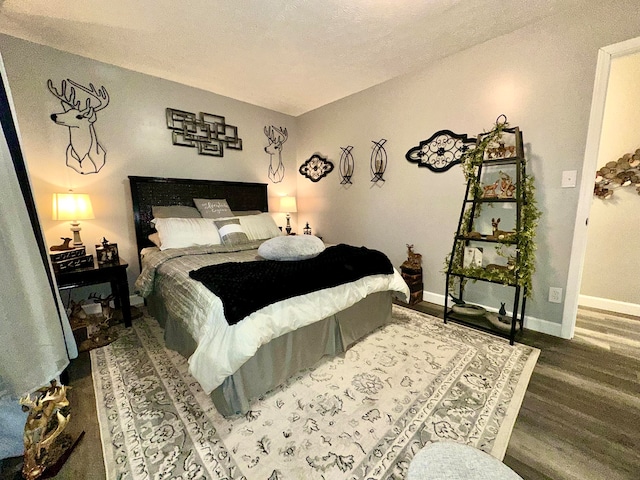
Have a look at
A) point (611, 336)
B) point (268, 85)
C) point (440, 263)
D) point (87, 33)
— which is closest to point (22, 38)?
point (87, 33)

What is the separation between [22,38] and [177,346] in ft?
9.51

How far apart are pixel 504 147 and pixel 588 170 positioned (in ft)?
1.88

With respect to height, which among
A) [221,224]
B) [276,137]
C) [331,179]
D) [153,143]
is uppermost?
[276,137]

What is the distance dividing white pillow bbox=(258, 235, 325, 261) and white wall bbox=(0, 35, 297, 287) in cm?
191

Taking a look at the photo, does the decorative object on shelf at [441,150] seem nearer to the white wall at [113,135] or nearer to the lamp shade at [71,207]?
the white wall at [113,135]

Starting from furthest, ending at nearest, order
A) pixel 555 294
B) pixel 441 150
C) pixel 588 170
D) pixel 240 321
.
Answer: pixel 441 150 → pixel 555 294 → pixel 588 170 → pixel 240 321

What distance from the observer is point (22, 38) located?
7.10 feet

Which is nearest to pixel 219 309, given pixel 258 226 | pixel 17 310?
pixel 17 310

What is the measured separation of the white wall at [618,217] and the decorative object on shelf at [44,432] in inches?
169

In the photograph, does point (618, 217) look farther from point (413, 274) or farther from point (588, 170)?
point (413, 274)

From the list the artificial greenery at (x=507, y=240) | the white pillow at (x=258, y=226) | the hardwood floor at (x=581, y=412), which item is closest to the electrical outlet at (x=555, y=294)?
the artificial greenery at (x=507, y=240)

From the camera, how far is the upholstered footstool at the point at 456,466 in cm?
75

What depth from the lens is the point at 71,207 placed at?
219 cm

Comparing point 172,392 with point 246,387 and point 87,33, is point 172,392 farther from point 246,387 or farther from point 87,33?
point 87,33
